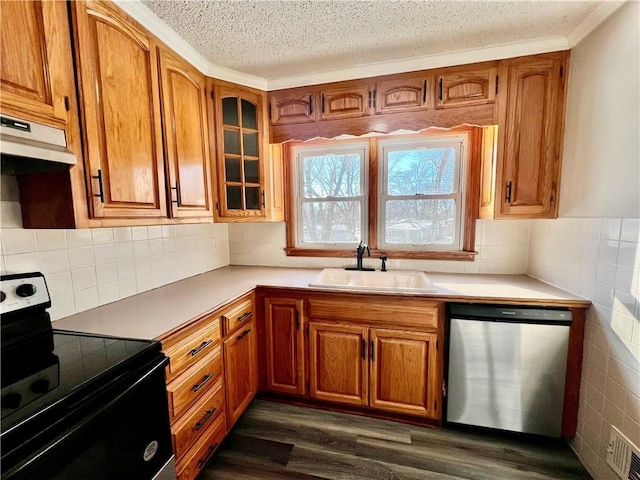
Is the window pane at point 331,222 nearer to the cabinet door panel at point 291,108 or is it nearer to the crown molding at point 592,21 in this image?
the cabinet door panel at point 291,108

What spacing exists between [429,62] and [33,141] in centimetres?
202

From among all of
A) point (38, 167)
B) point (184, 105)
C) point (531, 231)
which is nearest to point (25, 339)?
point (38, 167)

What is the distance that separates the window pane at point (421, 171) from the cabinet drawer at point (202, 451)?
6.44ft

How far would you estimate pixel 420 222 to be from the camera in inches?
89.1

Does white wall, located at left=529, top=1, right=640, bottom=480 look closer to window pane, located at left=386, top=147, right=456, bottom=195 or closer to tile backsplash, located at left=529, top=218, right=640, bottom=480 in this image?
tile backsplash, located at left=529, top=218, right=640, bottom=480

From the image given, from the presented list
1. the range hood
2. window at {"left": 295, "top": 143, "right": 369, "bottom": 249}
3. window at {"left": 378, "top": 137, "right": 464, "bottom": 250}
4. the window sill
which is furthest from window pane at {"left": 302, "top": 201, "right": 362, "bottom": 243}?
the range hood

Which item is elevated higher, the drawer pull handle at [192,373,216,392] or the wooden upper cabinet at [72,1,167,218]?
the wooden upper cabinet at [72,1,167,218]

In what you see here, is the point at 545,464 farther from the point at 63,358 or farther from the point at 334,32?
the point at 334,32

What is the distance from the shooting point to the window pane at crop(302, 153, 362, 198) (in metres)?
2.35

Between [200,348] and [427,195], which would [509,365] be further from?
[200,348]

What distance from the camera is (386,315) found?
5.76 ft

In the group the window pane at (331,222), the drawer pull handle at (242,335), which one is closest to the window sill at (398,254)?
the window pane at (331,222)

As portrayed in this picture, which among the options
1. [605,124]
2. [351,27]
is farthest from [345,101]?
[605,124]

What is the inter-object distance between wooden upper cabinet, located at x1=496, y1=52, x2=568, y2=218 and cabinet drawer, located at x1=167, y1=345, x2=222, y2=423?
6.43 ft
